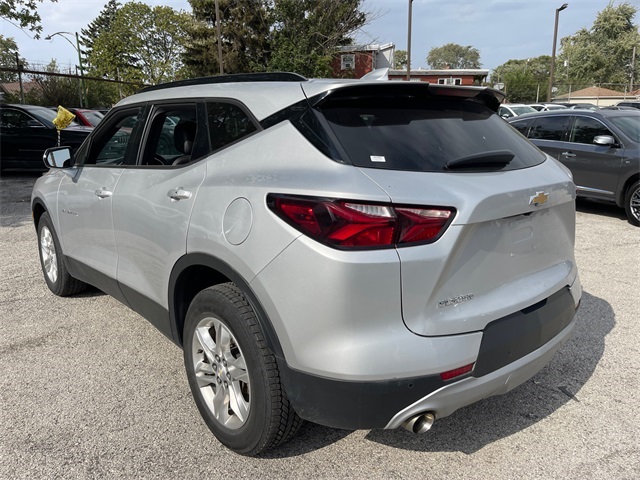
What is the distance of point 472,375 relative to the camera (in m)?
2.03

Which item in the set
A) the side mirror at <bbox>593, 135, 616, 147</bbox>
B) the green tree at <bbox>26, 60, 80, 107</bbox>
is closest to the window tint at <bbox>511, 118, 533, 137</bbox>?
the side mirror at <bbox>593, 135, 616, 147</bbox>

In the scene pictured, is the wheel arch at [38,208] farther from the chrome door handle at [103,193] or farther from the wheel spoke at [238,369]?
the wheel spoke at [238,369]

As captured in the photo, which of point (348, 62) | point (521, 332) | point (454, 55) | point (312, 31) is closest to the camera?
point (521, 332)

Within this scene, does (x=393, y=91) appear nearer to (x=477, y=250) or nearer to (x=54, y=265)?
(x=477, y=250)

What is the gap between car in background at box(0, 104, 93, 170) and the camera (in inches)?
473

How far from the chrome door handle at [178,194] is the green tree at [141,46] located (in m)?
44.8

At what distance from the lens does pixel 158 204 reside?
110 inches

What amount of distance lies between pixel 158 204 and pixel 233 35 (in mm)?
33734

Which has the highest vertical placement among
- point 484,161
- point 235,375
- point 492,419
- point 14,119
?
point 14,119

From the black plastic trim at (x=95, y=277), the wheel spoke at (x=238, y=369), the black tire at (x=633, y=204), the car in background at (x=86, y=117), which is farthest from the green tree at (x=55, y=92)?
the wheel spoke at (x=238, y=369)

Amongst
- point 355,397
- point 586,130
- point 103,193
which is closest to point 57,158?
point 103,193

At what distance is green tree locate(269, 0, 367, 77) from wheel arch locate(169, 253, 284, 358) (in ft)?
95.3

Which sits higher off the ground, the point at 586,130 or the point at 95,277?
the point at 586,130

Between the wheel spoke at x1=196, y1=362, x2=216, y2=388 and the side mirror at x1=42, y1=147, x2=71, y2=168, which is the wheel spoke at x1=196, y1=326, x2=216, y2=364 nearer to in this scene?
the wheel spoke at x1=196, y1=362, x2=216, y2=388
